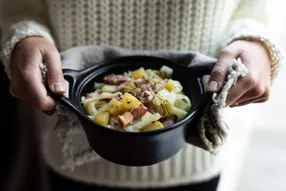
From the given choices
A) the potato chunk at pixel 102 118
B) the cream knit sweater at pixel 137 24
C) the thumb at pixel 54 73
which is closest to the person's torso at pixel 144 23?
the cream knit sweater at pixel 137 24

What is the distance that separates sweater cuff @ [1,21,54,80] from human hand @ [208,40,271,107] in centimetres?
29

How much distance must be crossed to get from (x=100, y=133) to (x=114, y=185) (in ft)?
0.98

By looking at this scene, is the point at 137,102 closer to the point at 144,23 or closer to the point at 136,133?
the point at 136,133

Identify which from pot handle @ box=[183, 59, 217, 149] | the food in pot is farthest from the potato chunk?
pot handle @ box=[183, 59, 217, 149]

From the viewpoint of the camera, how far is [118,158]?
0.61 m

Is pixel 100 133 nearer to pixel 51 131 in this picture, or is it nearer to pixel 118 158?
pixel 118 158

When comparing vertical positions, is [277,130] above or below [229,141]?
below

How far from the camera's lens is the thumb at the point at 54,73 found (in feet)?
2.05

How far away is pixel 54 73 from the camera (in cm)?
64

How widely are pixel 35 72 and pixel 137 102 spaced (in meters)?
0.16

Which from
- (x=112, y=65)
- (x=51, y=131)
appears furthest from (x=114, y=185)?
(x=112, y=65)

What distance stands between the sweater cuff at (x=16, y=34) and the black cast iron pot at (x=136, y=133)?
0.11 meters

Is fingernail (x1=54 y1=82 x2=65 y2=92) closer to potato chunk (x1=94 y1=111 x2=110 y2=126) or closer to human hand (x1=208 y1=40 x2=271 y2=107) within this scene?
potato chunk (x1=94 y1=111 x2=110 y2=126)

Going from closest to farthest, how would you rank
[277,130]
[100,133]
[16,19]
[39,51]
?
[100,133], [39,51], [16,19], [277,130]
